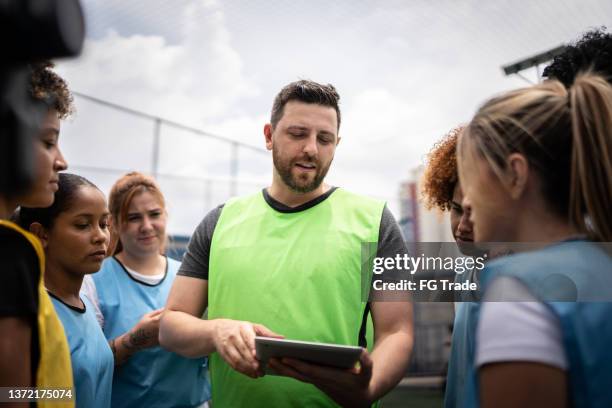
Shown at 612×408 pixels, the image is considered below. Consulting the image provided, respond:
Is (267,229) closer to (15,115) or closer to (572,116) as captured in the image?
(572,116)

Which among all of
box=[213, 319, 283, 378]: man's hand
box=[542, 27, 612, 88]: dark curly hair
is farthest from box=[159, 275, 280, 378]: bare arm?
box=[542, 27, 612, 88]: dark curly hair

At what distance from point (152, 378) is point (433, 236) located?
10.8 meters

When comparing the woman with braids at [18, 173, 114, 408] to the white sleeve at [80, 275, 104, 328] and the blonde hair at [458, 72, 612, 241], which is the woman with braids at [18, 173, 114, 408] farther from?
the blonde hair at [458, 72, 612, 241]

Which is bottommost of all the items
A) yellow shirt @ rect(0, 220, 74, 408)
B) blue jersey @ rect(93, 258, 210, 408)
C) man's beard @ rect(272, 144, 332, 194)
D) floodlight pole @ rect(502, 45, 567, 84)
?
Answer: blue jersey @ rect(93, 258, 210, 408)

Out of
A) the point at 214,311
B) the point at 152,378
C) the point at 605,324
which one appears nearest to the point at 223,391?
the point at 214,311

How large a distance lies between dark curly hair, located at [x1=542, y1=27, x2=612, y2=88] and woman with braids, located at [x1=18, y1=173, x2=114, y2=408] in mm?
1709

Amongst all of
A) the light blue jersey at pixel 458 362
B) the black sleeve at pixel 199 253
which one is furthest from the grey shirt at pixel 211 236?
the light blue jersey at pixel 458 362

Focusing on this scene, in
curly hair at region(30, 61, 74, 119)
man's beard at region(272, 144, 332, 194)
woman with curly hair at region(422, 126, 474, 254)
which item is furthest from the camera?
woman with curly hair at region(422, 126, 474, 254)

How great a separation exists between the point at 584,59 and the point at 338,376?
132 centimetres

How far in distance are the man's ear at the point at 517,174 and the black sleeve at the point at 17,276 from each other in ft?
3.41

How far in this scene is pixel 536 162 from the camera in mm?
1005

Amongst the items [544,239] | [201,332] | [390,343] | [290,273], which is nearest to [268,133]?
[290,273]

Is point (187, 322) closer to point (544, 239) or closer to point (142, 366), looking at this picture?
point (142, 366)

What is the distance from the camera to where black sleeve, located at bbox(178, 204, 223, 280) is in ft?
6.42
